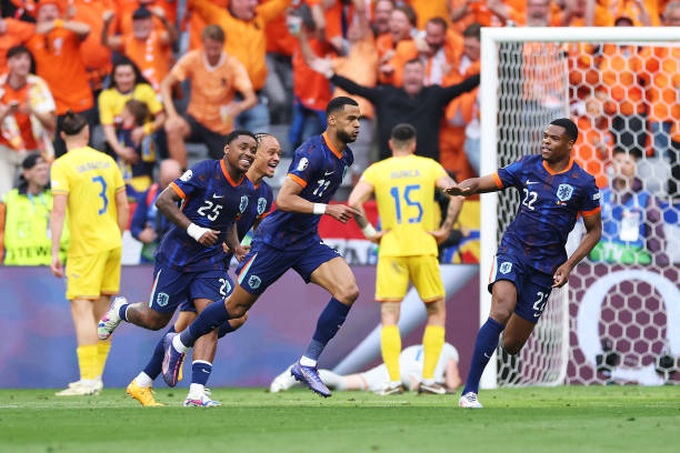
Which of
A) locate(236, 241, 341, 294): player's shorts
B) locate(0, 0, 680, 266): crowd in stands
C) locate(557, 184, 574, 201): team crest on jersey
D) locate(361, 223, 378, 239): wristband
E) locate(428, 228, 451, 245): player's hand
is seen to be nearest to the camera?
locate(557, 184, 574, 201): team crest on jersey

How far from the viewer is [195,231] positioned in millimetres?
10992

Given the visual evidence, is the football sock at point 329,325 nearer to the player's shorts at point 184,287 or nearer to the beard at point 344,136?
the player's shorts at point 184,287

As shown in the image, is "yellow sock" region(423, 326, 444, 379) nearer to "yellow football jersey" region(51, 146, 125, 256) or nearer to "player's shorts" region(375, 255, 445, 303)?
"player's shorts" region(375, 255, 445, 303)

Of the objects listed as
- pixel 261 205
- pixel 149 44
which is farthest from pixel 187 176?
pixel 149 44

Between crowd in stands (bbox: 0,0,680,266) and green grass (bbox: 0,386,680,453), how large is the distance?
468cm

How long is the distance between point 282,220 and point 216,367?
3.84 metres

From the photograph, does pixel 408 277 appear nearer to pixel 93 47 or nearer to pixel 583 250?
pixel 583 250

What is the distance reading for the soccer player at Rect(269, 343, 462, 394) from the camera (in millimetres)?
14281

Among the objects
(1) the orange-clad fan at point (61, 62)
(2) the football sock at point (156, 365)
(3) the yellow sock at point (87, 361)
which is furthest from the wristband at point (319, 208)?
(1) the orange-clad fan at point (61, 62)

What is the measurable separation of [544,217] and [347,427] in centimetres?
292

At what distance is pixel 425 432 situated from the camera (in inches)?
337

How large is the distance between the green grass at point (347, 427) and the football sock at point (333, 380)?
6.30 feet

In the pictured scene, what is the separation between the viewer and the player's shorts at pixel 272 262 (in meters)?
11.3

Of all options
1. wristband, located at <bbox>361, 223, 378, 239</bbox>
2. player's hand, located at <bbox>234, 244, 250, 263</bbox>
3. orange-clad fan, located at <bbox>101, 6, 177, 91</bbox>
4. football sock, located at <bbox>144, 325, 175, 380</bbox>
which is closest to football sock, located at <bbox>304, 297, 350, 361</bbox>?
player's hand, located at <bbox>234, 244, 250, 263</bbox>
